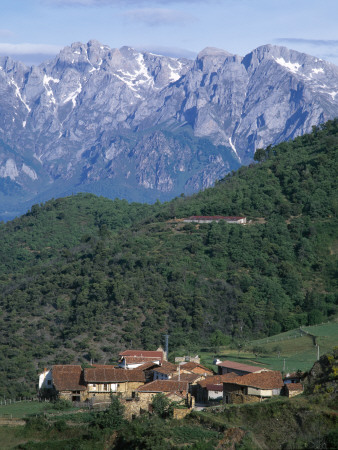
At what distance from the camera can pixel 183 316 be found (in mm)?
73375

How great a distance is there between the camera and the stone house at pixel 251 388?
37.1 meters

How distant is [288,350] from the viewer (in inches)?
2201

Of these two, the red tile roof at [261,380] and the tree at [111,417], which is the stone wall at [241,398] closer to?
the red tile roof at [261,380]

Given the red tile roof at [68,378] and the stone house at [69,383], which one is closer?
the stone house at [69,383]

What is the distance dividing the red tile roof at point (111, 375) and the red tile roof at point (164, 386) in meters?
2.27

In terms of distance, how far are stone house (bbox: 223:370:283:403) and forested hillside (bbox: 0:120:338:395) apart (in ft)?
71.3

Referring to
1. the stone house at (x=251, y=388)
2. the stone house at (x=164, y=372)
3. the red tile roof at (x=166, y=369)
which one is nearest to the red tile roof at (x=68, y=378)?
the stone house at (x=164, y=372)

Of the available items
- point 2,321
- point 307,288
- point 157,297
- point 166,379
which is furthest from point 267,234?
point 166,379

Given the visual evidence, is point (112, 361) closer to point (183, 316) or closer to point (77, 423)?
point (183, 316)

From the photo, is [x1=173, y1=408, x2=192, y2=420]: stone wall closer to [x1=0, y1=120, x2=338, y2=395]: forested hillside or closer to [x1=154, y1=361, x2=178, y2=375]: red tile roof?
[x1=154, y1=361, x2=178, y2=375]: red tile roof

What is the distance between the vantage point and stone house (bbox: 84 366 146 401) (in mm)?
41156

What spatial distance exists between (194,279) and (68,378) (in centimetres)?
3823

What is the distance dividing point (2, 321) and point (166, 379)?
117ft

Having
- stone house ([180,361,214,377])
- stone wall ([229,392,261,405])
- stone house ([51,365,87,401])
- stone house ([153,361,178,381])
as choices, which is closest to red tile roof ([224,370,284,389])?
stone wall ([229,392,261,405])
